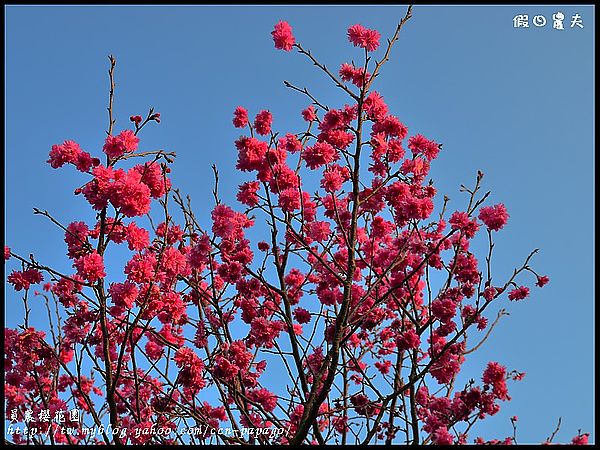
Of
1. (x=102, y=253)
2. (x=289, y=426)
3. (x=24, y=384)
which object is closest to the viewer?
(x=102, y=253)

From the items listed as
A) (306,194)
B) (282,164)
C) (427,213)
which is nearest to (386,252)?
(427,213)

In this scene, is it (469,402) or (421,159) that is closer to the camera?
(469,402)

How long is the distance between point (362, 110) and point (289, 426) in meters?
2.44

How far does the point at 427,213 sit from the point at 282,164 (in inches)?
47.0

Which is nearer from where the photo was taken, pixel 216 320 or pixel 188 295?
pixel 216 320

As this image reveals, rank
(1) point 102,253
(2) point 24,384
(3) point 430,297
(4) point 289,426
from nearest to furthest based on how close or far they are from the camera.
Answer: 1. (1) point 102,253
2. (4) point 289,426
3. (3) point 430,297
4. (2) point 24,384

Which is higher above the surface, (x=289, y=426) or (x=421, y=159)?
(x=421, y=159)

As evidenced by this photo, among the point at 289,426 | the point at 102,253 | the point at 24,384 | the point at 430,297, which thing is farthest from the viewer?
the point at 24,384

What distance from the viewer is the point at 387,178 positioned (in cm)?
450

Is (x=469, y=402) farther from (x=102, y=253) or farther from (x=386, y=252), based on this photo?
(x=102, y=253)

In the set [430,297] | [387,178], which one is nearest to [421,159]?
[387,178]

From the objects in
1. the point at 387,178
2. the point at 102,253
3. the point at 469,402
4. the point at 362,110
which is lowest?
the point at 469,402

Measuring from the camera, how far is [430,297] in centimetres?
447

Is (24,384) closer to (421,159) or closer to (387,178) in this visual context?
(387,178)
